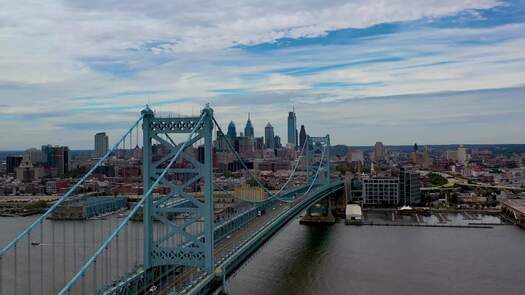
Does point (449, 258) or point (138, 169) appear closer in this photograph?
point (449, 258)

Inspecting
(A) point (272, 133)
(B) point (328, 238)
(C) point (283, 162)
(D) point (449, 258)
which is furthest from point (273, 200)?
(A) point (272, 133)

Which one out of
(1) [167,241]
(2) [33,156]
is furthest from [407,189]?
(2) [33,156]

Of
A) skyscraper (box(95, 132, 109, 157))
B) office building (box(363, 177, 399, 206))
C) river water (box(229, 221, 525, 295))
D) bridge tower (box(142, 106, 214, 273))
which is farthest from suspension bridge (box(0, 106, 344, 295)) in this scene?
skyscraper (box(95, 132, 109, 157))

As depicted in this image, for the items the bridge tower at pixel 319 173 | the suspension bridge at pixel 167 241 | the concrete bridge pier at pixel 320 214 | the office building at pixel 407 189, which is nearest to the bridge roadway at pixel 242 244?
the suspension bridge at pixel 167 241

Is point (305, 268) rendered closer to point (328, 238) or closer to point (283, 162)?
point (328, 238)

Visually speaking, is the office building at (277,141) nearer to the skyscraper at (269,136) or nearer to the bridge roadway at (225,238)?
the skyscraper at (269,136)

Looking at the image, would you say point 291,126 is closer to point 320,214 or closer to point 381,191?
point 381,191

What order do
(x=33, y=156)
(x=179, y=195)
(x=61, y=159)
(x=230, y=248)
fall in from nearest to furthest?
(x=179, y=195), (x=230, y=248), (x=61, y=159), (x=33, y=156)
